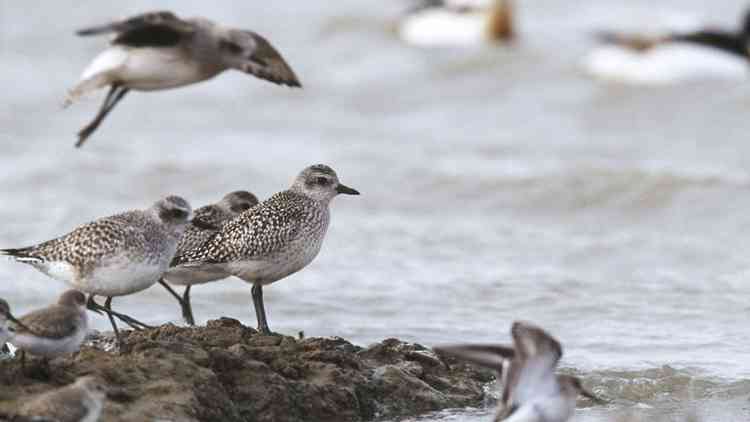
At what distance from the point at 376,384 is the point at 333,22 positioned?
1758cm

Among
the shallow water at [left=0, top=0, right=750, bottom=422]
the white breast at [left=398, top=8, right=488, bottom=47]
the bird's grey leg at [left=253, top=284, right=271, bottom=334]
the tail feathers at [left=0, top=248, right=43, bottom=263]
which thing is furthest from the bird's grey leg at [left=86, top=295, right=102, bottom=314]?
the white breast at [left=398, top=8, right=488, bottom=47]

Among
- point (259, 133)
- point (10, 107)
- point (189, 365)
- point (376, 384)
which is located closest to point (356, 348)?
point (376, 384)

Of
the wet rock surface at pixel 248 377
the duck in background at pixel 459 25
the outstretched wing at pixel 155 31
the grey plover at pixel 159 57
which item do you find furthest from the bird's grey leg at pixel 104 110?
the duck in background at pixel 459 25

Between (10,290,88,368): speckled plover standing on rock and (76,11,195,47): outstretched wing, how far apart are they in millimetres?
1469

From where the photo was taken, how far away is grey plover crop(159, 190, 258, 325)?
9.27 m

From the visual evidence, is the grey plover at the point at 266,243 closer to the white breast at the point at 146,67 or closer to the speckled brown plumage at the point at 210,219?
the speckled brown plumage at the point at 210,219

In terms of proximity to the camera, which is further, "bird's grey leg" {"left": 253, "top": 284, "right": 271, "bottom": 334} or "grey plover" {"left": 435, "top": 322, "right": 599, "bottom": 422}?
"bird's grey leg" {"left": 253, "top": 284, "right": 271, "bottom": 334}

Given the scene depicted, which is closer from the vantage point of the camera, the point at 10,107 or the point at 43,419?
the point at 43,419

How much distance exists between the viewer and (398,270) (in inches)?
514

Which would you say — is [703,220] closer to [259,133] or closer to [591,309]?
[591,309]

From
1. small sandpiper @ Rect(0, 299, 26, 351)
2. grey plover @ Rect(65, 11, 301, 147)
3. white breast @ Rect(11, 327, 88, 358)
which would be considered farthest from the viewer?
grey plover @ Rect(65, 11, 301, 147)

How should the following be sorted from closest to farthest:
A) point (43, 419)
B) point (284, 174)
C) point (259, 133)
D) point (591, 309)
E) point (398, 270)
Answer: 1. point (43, 419)
2. point (591, 309)
3. point (398, 270)
4. point (284, 174)
5. point (259, 133)

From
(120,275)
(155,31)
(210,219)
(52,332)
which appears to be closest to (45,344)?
(52,332)

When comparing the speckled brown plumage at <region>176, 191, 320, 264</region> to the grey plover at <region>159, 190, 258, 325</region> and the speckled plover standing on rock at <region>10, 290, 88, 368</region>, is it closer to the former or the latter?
the grey plover at <region>159, 190, 258, 325</region>
